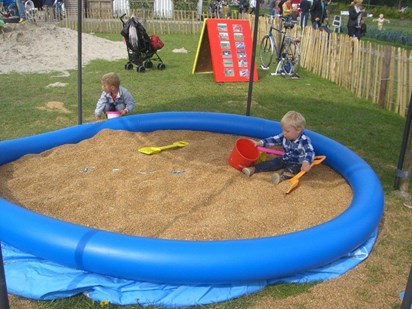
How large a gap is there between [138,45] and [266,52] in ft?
14.0

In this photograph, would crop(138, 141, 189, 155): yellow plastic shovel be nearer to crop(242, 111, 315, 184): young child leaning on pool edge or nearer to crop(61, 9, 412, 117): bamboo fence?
crop(242, 111, 315, 184): young child leaning on pool edge

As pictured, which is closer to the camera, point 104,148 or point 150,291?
point 150,291

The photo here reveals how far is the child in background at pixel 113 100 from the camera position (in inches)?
204

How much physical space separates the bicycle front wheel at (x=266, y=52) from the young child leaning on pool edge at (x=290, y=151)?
646 centimetres

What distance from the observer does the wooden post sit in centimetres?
719

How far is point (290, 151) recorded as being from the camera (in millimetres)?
4023

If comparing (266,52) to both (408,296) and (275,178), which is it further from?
(408,296)

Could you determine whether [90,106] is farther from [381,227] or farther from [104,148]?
[381,227]

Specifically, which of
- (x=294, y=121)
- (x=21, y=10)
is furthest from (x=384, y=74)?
(x=21, y=10)

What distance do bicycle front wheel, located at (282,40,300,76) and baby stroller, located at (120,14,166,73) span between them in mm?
2692

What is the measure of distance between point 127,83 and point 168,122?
12.4ft

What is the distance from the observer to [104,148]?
4.33m

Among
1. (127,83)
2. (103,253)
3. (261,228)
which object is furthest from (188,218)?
(127,83)

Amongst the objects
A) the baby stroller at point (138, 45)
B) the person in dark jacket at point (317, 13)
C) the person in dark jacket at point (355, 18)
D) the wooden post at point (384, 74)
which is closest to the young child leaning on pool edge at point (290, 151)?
the wooden post at point (384, 74)
